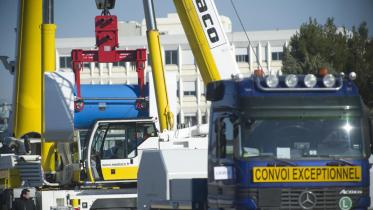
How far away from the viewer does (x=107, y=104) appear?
74.6 feet

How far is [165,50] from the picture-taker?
321ft

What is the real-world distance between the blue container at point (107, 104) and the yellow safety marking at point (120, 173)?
62.2 inches

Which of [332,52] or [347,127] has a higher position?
[332,52]

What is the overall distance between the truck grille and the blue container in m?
8.42

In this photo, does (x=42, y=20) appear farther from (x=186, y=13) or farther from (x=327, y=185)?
(x=327, y=185)

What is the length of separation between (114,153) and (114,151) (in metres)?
0.04

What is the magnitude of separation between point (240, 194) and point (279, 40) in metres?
79.3

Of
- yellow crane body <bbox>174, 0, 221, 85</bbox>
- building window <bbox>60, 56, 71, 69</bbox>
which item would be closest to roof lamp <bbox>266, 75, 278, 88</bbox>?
yellow crane body <bbox>174, 0, 221, 85</bbox>

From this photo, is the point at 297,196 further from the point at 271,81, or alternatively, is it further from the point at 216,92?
the point at 216,92

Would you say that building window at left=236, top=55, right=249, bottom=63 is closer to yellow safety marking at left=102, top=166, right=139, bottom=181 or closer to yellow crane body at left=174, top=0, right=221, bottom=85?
yellow crane body at left=174, top=0, right=221, bottom=85

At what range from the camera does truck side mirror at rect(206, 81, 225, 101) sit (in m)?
14.2

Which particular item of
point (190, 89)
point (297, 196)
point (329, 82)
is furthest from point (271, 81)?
point (190, 89)

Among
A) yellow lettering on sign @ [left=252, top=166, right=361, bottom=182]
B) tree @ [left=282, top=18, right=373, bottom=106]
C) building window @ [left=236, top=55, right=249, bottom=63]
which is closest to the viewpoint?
yellow lettering on sign @ [left=252, top=166, right=361, bottom=182]

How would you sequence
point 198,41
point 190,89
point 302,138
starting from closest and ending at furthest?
1. point 302,138
2. point 198,41
3. point 190,89
